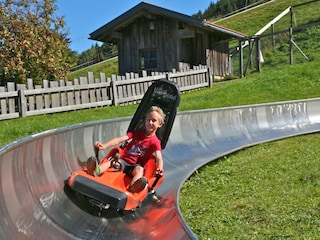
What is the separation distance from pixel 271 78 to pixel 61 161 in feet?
42.7

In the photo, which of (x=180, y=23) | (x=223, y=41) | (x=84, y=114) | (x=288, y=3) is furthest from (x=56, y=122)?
(x=288, y=3)

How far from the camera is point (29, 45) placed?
18.9 meters

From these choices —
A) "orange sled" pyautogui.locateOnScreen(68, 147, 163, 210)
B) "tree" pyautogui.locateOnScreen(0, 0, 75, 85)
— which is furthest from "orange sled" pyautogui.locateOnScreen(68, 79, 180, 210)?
"tree" pyautogui.locateOnScreen(0, 0, 75, 85)

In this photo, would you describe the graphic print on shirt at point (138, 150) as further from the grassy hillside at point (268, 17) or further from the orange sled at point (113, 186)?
the grassy hillside at point (268, 17)

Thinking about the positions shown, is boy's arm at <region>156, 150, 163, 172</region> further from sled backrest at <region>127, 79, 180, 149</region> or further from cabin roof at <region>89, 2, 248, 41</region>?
cabin roof at <region>89, 2, 248, 41</region>

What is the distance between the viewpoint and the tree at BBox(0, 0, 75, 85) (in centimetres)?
1858

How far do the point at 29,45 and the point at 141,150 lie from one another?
48.4ft

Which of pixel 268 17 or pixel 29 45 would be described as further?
pixel 268 17

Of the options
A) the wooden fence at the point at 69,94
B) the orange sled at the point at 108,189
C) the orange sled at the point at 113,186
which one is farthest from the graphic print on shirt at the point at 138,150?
the wooden fence at the point at 69,94

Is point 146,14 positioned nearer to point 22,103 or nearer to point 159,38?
point 159,38

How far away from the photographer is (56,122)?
10.9 metres

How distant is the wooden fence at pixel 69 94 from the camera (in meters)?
12.2

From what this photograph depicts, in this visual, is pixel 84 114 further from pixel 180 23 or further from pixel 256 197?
pixel 180 23

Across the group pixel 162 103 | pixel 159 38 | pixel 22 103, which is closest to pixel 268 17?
pixel 159 38
